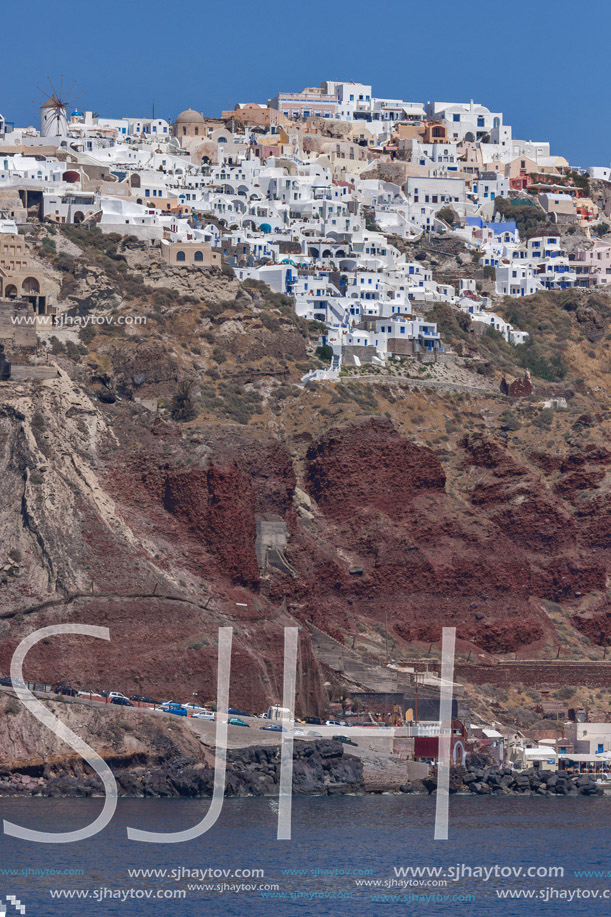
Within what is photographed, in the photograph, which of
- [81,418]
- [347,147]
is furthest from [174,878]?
[347,147]

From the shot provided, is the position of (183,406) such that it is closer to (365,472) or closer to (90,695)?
(365,472)

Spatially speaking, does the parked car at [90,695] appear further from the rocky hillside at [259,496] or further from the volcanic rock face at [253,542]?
the rocky hillside at [259,496]

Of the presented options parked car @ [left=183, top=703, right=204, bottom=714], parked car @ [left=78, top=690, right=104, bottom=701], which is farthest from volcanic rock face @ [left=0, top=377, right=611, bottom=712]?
parked car @ [left=183, top=703, right=204, bottom=714]

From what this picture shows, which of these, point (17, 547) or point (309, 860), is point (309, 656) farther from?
point (309, 860)

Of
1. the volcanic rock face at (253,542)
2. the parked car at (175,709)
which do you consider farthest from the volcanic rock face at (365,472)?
the parked car at (175,709)

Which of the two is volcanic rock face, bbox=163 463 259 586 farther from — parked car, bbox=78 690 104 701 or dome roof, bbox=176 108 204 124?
dome roof, bbox=176 108 204 124

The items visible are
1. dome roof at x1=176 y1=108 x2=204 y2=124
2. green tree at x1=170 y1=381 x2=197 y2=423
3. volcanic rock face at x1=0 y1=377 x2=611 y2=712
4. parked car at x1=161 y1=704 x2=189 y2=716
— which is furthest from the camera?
dome roof at x1=176 y1=108 x2=204 y2=124

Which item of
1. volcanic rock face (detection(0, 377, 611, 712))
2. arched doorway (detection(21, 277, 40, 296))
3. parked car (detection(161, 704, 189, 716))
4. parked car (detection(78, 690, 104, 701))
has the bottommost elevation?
parked car (detection(161, 704, 189, 716))
